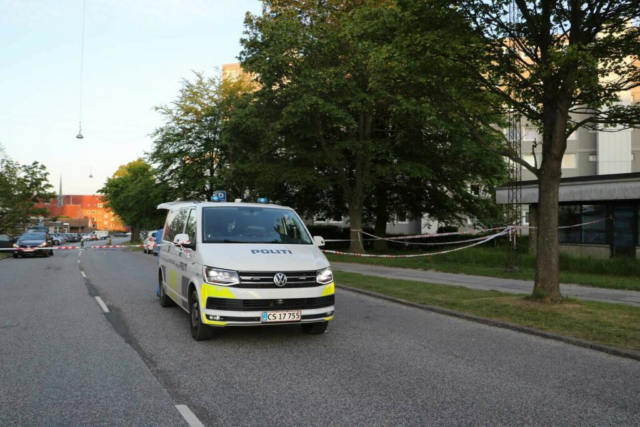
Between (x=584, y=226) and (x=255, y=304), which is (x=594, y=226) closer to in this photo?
(x=584, y=226)

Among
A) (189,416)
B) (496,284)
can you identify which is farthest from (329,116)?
(189,416)

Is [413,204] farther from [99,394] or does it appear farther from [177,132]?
[99,394]

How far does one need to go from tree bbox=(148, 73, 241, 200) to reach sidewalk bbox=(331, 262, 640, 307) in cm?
2544

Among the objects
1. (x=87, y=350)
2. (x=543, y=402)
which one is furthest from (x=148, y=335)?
(x=543, y=402)

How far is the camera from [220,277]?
22.2 ft

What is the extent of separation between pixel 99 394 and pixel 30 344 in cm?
279

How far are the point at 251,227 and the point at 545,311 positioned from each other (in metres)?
5.26

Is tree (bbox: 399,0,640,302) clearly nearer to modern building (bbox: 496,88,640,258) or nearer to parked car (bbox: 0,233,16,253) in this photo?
modern building (bbox: 496,88,640,258)

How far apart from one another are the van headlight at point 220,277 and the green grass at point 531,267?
10047 millimetres

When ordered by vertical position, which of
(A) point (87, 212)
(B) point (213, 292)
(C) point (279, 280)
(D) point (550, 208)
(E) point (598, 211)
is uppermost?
(A) point (87, 212)

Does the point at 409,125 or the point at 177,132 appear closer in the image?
the point at 409,125

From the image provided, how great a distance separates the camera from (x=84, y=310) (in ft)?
33.0

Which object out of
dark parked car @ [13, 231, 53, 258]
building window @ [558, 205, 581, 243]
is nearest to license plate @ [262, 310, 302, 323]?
building window @ [558, 205, 581, 243]

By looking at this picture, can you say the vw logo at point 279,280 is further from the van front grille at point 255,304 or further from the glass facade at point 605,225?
the glass facade at point 605,225
